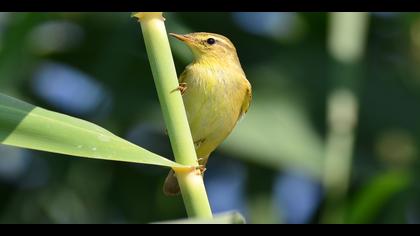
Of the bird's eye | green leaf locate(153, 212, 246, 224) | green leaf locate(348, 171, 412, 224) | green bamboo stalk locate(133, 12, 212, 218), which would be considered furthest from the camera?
the bird's eye

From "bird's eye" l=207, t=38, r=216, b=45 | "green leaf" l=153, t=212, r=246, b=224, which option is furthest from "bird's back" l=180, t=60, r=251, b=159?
"green leaf" l=153, t=212, r=246, b=224

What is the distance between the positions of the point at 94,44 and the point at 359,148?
166 centimetres

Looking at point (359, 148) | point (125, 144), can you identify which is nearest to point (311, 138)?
point (359, 148)

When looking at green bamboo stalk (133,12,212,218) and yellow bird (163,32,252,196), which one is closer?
green bamboo stalk (133,12,212,218)

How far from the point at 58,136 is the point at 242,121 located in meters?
2.59

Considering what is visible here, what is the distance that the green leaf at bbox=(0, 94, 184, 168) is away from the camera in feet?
5.01

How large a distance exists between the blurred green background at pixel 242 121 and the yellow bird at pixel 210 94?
1.67 feet

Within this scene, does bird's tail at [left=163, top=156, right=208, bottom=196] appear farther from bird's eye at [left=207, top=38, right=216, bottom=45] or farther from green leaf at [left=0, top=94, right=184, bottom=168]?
green leaf at [left=0, top=94, right=184, bottom=168]

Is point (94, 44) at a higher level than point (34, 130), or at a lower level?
lower

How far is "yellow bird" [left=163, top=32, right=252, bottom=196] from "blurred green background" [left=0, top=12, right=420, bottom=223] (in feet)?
1.67

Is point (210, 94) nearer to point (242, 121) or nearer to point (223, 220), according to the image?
point (242, 121)

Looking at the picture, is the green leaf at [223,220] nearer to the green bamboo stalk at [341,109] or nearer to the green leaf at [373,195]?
the green leaf at [373,195]

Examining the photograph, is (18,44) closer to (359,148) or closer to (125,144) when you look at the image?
(359,148)

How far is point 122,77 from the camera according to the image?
4.49 meters
